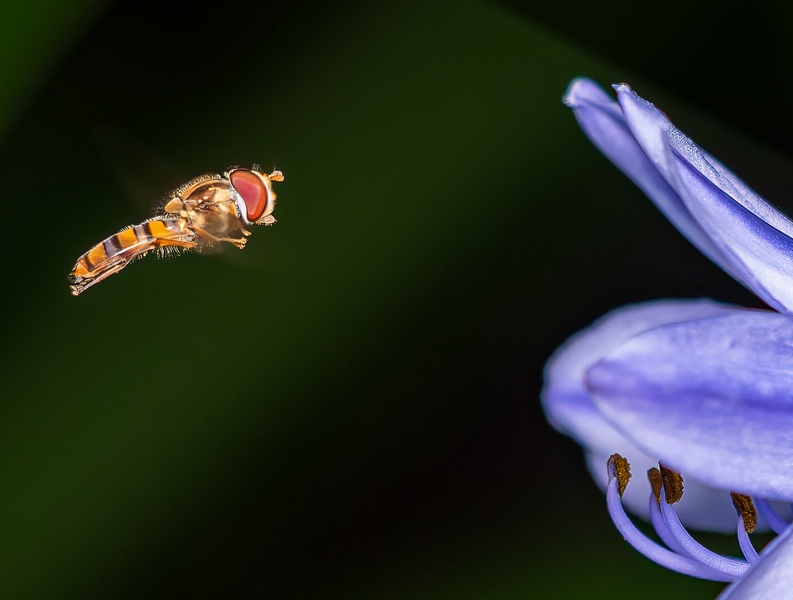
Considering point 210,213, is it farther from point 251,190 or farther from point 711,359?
point 711,359

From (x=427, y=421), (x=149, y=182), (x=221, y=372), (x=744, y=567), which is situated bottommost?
(x=744, y=567)

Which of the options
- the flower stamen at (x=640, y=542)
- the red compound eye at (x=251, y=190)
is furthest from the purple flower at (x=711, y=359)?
the red compound eye at (x=251, y=190)

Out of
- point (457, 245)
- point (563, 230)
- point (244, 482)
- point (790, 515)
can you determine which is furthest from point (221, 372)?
point (790, 515)

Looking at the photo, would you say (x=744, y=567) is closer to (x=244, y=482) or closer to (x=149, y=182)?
(x=149, y=182)

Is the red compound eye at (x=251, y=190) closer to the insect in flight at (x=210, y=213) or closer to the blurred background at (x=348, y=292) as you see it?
the insect in flight at (x=210, y=213)

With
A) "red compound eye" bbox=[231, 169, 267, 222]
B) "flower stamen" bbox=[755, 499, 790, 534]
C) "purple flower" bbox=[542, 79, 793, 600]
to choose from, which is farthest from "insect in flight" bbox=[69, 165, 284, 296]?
"flower stamen" bbox=[755, 499, 790, 534]

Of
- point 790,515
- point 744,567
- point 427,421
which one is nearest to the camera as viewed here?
point 744,567

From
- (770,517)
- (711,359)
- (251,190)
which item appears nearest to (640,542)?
(770,517)
